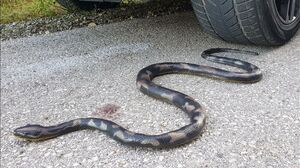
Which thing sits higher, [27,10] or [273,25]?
[273,25]

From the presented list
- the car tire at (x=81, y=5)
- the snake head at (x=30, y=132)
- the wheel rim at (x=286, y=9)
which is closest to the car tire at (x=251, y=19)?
the wheel rim at (x=286, y=9)

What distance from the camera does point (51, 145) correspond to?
248 centimetres

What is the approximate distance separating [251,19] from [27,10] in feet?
10.6

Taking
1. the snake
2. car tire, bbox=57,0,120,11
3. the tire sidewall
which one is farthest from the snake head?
car tire, bbox=57,0,120,11

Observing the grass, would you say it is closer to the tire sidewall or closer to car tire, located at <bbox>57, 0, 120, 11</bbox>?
car tire, located at <bbox>57, 0, 120, 11</bbox>

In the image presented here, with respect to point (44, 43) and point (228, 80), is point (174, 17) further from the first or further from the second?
point (228, 80)

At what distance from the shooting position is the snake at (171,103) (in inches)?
90.3

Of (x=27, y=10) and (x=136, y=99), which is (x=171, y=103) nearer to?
(x=136, y=99)

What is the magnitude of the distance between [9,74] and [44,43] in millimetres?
724

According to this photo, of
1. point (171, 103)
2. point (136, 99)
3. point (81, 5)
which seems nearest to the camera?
point (171, 103)

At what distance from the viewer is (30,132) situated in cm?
253

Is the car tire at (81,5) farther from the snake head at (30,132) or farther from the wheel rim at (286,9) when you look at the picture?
the snake head at (30,132)

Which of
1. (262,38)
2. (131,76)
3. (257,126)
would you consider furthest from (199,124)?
(262,38)

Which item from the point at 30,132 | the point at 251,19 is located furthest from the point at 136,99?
the point at 251,19
